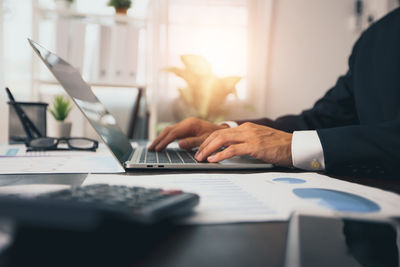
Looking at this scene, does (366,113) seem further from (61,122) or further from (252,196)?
(61,122)

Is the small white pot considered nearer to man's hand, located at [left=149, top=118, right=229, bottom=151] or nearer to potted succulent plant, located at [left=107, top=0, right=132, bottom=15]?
man's hand, located at [left=149, top=118, right=229, bottom=151]

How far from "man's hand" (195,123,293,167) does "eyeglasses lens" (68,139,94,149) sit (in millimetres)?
446

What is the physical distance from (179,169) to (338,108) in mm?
817

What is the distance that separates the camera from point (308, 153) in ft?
2.14

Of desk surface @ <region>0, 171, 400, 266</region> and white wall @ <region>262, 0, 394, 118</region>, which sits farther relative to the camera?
white wall @ <region>262, 0, 394, 118</region>

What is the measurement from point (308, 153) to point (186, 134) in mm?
448

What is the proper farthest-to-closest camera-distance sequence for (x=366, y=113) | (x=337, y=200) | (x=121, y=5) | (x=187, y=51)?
1. (x=187, y=51)
2. (x=121, y=5)
3. (x=366, y=113)
4. (x=337, y=200)

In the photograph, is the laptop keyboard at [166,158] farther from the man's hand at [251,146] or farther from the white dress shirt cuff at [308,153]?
the white dress shirt cuff at [308,153]

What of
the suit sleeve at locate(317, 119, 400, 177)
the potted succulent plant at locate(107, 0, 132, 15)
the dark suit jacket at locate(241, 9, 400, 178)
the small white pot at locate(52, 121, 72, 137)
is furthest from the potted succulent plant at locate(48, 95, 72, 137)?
the suit sleeve at locate(317, 119, 400, 177)

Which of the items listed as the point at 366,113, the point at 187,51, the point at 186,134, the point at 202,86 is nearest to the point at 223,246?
the point at 186,134

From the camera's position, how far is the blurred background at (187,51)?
6.20 ft

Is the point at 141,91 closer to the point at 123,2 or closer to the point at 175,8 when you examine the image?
the point at 123,2

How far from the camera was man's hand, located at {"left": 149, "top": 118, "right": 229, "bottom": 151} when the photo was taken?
0.93 m

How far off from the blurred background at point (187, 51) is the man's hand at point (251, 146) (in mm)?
1339
